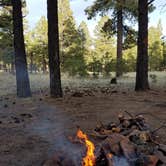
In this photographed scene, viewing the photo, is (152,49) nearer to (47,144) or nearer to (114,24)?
(114,24)

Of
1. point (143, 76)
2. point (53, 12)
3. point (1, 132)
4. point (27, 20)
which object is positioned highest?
point (27, 20)

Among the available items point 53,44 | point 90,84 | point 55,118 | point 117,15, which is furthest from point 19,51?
point 117,15

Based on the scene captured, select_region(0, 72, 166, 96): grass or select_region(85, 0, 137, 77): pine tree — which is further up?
select_region(85, 0, 137, 77): pine tree

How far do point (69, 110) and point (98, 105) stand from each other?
112 cm

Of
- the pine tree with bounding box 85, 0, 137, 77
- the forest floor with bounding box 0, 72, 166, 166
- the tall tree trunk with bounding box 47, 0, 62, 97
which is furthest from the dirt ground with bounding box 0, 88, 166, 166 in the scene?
the pine tree with bounding box 85, 0, 137, 77

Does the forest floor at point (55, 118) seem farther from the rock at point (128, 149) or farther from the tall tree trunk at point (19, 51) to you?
the tall tree trunk at point (19, 51)

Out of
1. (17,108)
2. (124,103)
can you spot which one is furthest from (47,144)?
(124,103)

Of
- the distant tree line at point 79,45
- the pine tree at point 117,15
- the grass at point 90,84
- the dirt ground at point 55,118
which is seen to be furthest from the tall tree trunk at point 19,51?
the pine tree at point 117,15

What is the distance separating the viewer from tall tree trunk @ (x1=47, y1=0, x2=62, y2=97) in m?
10.9

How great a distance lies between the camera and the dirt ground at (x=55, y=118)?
17.0ft

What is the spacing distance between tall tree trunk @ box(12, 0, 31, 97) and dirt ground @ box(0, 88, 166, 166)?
0.96m

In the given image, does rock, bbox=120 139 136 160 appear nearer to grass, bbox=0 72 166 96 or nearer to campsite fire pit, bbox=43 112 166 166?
campsite fire pit, bbox=43 112 166 166

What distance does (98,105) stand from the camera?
9.52 meters

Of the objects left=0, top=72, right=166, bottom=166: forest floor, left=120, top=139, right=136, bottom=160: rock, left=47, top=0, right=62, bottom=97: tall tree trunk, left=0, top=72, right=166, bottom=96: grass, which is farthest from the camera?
left=0, top=72, right=166, bottom=96: grass
